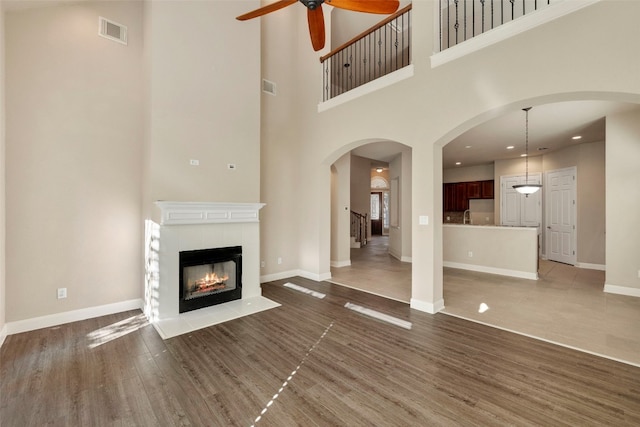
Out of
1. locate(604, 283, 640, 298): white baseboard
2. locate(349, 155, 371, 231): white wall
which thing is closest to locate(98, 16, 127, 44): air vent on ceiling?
locate(349, 155, 371, 231): white wall

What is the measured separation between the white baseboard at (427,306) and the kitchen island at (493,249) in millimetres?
3046

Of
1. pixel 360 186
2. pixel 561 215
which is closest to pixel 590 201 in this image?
pixel 561 215

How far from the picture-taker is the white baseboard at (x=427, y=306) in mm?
3682

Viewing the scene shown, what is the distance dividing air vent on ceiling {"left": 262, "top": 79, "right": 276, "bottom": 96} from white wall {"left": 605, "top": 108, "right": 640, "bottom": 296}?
5976 millimetres

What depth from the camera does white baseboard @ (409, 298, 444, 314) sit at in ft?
12.1

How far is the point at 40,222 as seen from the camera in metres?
3.25

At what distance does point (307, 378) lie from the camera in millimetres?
2277

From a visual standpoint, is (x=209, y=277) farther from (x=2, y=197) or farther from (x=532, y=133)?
(x=532, y=133)

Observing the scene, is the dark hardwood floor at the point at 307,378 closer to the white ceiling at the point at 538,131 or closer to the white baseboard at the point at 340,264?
the white baseboard at the point at 340,264

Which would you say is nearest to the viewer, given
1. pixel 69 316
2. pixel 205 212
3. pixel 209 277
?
pixel 69 316

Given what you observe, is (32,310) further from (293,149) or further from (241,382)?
(293,149)

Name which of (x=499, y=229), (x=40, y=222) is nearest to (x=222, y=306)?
(x=40, y=222)

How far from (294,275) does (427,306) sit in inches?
111

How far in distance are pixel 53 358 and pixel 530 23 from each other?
575 cm
